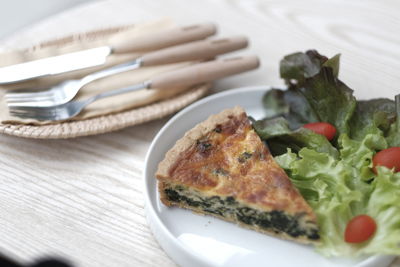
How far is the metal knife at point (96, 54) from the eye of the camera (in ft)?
9.71

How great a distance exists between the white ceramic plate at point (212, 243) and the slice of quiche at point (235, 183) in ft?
0.16

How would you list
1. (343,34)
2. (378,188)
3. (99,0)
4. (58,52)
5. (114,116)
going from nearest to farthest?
(378,188), (114,116), (58,52), (343,34), (99,0)

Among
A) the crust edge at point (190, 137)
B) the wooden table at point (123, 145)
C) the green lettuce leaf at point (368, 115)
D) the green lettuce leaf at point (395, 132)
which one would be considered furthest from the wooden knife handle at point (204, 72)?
the green lettuce leaf at point (395, 132)

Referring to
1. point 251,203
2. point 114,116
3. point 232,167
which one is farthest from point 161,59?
point 251,203

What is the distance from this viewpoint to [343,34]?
11.7 ft

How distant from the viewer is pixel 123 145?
9.37 ft

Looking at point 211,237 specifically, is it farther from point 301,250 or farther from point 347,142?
point 347,142

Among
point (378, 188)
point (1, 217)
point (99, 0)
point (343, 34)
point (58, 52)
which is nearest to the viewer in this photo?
point (378, 188)

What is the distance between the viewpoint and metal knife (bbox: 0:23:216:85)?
117 inches

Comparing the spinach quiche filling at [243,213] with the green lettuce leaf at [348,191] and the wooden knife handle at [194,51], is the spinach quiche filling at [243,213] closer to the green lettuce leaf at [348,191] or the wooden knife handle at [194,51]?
the green lettuce leaf at [348,191]

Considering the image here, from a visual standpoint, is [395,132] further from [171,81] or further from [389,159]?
[171,81]

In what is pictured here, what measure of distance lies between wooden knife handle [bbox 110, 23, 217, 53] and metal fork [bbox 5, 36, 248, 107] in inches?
1.9

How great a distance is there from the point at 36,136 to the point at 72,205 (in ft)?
1.54

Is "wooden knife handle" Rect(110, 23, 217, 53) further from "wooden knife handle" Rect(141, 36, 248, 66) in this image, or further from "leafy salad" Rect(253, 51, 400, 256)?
"leafy salad" Rect(253, 51, 400, 256)
